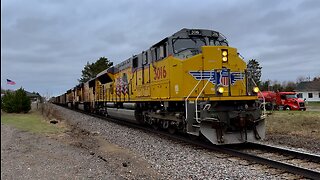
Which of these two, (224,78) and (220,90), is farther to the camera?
(224,78)

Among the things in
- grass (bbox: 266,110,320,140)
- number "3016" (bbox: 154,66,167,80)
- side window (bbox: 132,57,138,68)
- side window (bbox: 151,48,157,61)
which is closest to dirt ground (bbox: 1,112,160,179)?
number "3016" (bbox: 154,66,167,80)

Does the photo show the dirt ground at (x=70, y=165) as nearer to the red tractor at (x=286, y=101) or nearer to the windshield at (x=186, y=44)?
the windshield at (x=186, y=44)

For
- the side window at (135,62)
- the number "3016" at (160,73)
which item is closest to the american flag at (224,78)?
the number "3016" at (160,73)

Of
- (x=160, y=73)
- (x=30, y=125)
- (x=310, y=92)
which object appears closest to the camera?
(x=160, y=73)

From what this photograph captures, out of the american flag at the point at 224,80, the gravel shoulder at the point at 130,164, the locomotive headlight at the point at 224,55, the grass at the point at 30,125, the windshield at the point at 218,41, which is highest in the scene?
the windshield at the point at 218,41

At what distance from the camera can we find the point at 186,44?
12.1 m

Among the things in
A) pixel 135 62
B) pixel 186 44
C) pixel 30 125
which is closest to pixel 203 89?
pixel 186 44

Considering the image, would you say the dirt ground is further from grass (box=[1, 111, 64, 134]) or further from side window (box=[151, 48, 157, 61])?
side window (box=[151, 48, 157, 61])

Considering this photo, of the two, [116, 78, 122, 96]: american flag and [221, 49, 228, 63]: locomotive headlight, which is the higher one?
[221, 49, 228, 63]: locomotive headlight

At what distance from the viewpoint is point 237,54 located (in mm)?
11430

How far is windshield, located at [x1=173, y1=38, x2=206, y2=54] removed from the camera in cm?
1193

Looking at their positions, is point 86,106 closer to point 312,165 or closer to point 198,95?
point 198,95

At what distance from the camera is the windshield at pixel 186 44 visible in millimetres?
11930

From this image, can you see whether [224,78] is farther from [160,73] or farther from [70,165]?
[70,165]
